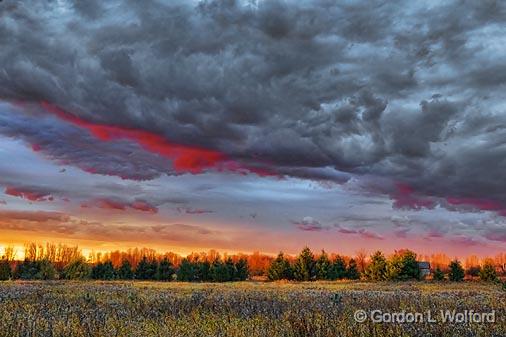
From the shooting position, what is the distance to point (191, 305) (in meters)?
16.5

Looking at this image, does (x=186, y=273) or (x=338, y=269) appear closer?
(x=338, y=269)

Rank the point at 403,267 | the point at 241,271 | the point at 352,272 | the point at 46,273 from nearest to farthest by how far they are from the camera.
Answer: the point at 403,267 < the point at 46,273 < the point at 352,272 < the point at 241,271

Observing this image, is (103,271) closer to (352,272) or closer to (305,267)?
(305,267)

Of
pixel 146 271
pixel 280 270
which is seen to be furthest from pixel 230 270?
pixel 146 271

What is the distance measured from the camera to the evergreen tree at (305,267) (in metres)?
70.9

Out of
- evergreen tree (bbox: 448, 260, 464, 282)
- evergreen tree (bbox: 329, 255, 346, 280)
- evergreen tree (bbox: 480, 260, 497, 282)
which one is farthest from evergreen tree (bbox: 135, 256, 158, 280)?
evergreen tree (bbox: 480, 260, 497, 282)

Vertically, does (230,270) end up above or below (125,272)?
above

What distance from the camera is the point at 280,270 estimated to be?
235 feet

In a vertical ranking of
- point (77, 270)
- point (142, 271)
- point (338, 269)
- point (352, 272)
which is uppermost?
point (338, 269)

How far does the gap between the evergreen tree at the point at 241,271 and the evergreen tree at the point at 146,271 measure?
1495 centimetres

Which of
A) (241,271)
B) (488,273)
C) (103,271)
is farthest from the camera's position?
(103,271)

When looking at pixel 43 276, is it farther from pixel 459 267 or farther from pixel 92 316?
pixel 92 316

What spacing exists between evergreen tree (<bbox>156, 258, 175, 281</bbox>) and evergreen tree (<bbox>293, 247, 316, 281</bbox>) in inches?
937

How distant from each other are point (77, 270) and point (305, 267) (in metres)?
35.7
